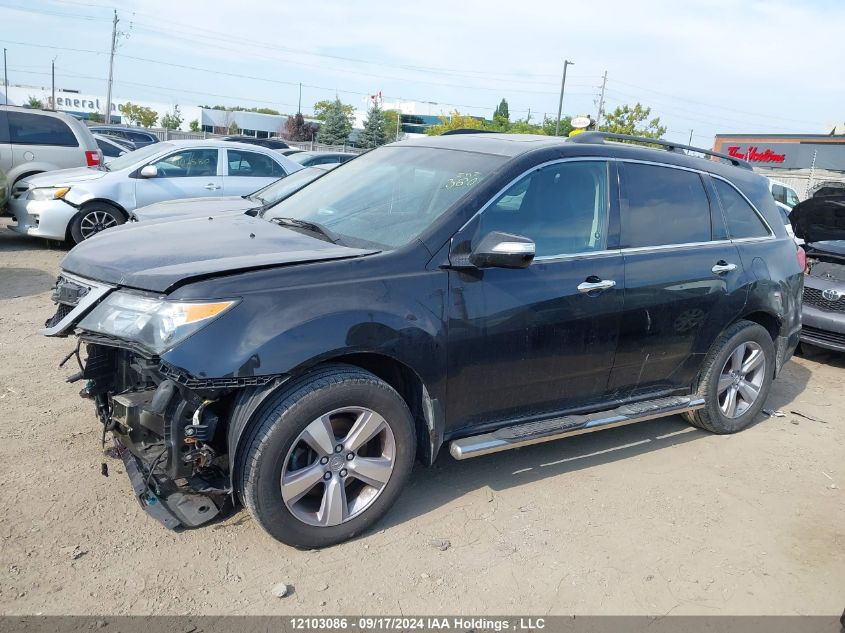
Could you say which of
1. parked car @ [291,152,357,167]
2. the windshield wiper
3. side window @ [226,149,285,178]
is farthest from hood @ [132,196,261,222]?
parked car @ [291,152,357,167]

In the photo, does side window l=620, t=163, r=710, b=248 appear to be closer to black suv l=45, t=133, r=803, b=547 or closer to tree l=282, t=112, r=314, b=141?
black suv l=45, t=133, r=803, b=547

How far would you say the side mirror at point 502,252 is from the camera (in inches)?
134

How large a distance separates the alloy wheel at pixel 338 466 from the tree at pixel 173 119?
7743 cm

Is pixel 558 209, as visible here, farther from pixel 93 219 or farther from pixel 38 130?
pixel 38 130

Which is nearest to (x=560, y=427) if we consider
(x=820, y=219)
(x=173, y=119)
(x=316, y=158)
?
(x=820, y=219)

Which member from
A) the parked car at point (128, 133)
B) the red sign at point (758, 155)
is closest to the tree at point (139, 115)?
the parked car at point (128, 133)

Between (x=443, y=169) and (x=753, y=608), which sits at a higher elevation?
(x=443, y=169)

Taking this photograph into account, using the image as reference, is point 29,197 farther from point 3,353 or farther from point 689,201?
point 689,201

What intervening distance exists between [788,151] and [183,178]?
49.0m

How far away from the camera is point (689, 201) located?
4.63m

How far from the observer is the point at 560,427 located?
3922 millimetres

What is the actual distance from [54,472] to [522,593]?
2.50m

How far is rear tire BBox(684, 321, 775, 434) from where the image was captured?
4777mm

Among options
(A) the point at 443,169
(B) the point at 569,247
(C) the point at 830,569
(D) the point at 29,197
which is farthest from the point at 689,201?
(D) the point at 29,197
